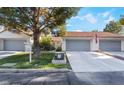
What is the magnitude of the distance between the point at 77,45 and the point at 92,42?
6.73 feet

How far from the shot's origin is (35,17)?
18.1 m

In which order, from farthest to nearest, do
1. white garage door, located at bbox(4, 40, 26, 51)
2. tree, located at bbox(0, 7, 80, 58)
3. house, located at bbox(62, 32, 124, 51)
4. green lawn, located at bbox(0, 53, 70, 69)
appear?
white garage door, located at bbox(4, 40, 26, 51) → house, located at bbox(62, 32, 124, 51) → tree, located at bbox(0, 7, 80, 58) → green lawn, located at bbox(0, 53, 70, 69)

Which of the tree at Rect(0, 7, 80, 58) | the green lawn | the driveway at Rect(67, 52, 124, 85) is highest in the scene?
the tree at Rect(0, 7, 80, 58)

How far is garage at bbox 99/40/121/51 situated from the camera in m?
32.1

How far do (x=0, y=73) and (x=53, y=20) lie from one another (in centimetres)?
775

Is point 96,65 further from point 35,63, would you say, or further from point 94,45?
point 94,45

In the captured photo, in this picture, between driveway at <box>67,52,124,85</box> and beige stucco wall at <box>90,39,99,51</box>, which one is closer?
driveway at <box>67,52,124,85</box>

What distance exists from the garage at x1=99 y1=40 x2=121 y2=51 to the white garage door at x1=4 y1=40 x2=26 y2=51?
1066 cm

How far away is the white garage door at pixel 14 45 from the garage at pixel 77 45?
20.2 feet

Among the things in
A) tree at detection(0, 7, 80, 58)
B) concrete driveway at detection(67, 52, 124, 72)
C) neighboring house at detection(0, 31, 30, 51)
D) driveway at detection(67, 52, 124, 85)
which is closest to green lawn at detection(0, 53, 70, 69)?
concrete driveway at detection(67, 52, 124, 72)

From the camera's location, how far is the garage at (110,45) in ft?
105

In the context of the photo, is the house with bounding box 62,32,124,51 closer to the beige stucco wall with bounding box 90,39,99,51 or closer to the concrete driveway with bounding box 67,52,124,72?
the beige stucco wall with bounding box 90,39,99,51

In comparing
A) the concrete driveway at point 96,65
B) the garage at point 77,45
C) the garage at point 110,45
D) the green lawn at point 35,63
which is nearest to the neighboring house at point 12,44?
the garage at point 77,45
